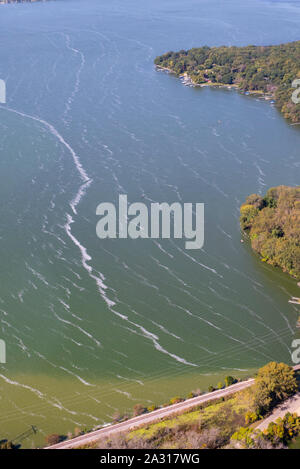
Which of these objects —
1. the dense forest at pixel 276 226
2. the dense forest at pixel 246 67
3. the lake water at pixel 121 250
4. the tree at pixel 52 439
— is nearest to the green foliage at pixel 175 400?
the lake water at pixel 121 250

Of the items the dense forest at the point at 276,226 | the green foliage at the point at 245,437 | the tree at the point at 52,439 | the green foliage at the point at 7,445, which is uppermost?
the dense forest at the point at 276,226

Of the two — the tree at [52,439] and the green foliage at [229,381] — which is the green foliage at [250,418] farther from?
the tree at [52,439]

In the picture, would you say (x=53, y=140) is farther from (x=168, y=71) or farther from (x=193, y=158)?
(x=168, y=71)

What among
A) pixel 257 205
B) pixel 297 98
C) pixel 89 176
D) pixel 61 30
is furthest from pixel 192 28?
pixel 257 205

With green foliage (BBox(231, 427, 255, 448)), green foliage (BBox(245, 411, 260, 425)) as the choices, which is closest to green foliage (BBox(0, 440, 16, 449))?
green foliage (BBox(231, 427, 255, 448))

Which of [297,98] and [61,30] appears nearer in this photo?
[297,98]

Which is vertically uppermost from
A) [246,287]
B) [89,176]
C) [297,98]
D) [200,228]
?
[297,98]
